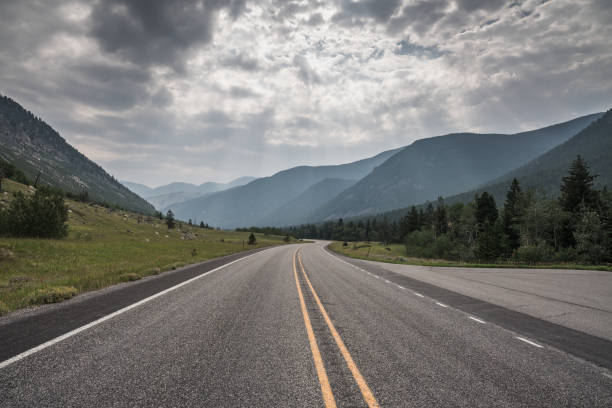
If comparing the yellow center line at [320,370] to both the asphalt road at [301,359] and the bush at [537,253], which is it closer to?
the asphalt road at [301,359]

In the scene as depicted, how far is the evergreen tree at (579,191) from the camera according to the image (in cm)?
4397

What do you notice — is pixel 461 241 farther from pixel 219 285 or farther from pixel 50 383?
pixel 50 383

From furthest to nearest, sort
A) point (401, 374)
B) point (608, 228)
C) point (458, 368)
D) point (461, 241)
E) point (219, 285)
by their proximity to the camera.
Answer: point (461, 241) → point (608, 228) → point (219, 285) → point (458, 368) → point (401, 374)

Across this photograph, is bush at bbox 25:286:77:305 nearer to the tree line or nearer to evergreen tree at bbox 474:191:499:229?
the tree line

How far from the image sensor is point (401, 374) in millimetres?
4090

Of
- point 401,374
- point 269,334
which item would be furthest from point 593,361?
point 269,334

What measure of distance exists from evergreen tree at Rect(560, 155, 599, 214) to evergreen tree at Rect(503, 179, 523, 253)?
7471mm

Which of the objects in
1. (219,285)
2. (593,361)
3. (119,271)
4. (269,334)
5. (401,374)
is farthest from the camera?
(119,271)

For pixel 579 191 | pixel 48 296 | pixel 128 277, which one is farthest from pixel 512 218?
pixel 48 296

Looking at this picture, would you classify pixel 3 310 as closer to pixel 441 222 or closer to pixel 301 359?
pixel 301 359

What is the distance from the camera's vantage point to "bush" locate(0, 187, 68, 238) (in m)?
26.5

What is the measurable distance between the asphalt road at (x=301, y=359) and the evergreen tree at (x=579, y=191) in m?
53.6

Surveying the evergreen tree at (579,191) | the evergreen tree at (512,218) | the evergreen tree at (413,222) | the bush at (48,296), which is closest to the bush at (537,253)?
the evergreen tree at (512,218)

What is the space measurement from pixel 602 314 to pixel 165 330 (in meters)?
12.4
